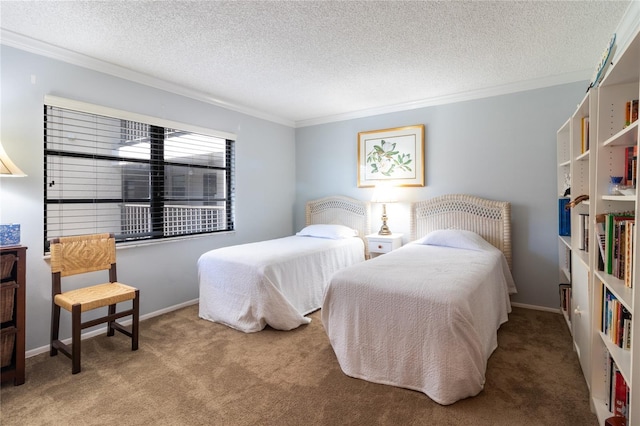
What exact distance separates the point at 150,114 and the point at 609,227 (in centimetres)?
371

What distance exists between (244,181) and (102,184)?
5.43 feet

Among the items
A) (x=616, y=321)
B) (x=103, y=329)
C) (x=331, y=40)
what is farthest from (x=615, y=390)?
(x=103, y=329)

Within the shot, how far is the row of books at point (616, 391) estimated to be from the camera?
1.51 metres

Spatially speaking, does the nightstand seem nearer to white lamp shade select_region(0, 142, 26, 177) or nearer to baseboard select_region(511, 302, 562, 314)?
baseboard select_region(511, 302, 562, 314)

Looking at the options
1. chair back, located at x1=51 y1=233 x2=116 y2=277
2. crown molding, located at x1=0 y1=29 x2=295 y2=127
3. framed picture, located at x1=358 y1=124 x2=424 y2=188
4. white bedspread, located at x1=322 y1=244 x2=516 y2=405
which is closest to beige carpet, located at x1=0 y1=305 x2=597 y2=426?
white bedspread, located at x1=322 y1=244 x2=516 y2=405

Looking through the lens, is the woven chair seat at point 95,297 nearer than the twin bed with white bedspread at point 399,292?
No

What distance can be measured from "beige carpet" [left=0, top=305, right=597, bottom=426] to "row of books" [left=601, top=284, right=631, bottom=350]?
503 mm

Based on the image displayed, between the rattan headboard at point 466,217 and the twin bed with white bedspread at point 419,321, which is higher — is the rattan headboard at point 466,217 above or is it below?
above

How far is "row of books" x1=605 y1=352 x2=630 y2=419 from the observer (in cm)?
151

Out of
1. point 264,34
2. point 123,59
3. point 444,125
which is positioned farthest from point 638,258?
point 123,59

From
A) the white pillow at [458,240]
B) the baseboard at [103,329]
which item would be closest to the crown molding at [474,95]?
the white pillow at [458,240]

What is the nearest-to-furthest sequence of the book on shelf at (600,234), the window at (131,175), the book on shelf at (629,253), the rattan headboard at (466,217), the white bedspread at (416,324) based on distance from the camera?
1. the book on shelf at (629,253)
2. the book on shelf at (600,234)
3. the white bedspread at (416,324)
4. the window at (131,175)
5. the rattan headboard at (466,217)

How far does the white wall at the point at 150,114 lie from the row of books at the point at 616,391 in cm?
356

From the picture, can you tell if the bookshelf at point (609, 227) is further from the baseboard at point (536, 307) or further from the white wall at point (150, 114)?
the white wall at point (150, 114)
